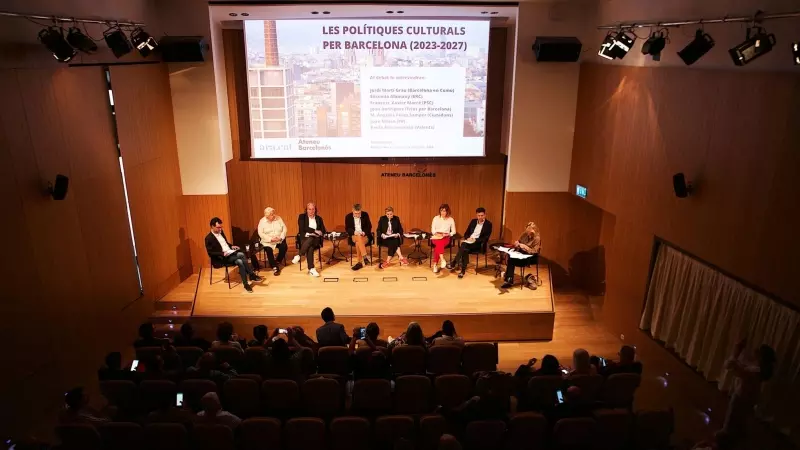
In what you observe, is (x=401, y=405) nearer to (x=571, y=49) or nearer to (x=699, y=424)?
(x=699, y=424)

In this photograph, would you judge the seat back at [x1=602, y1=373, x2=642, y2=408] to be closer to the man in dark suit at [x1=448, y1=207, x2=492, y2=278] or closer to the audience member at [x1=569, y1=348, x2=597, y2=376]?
the audience member at [x1=569, y1=348, x2=597, y2=376]

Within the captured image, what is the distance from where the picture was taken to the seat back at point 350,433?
430 centimetres

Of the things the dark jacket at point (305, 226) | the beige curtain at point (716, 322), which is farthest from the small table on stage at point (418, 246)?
the beige curtain at point (716, 322)

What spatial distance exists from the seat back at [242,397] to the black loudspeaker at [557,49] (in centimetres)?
638

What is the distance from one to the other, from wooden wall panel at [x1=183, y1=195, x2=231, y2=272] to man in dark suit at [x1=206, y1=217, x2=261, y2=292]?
2.79 ft

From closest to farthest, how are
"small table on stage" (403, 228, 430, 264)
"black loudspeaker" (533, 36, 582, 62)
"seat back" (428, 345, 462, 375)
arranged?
"seat back" (428, 345, 462, 375) < "black loudspeaker" (533, 36, 582, 62) < "small table on stage" (403, 228, 430, 264)

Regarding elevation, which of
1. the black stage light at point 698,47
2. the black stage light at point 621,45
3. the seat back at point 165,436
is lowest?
the seat back at point 165,436

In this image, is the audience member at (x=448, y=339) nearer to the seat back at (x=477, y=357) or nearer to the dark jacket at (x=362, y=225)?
the seat back at (x=477, y=357)

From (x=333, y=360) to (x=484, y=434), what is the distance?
1.83 meters

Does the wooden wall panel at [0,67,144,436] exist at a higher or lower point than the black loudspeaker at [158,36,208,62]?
lower

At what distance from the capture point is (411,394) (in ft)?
16.4

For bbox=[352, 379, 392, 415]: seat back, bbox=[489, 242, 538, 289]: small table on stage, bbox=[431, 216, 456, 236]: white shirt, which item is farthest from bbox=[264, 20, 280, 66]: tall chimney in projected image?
bbox=[352, 379, 392, 415]: seat back

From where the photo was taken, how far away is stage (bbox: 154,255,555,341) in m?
7.48

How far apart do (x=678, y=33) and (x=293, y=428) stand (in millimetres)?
5977
